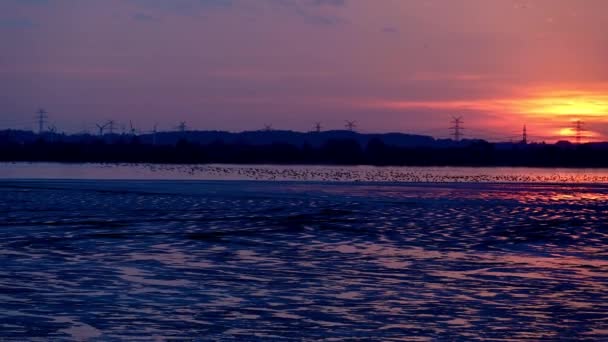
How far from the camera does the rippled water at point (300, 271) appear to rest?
11.0m

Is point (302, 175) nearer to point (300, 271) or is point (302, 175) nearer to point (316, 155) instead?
point (300, 271)

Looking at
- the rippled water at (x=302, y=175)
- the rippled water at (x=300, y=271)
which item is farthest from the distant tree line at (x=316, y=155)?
the rippled water at (x=300, y=271)

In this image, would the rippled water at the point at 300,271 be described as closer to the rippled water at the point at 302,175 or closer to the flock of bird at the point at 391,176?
the rippled water at the point at 302,175

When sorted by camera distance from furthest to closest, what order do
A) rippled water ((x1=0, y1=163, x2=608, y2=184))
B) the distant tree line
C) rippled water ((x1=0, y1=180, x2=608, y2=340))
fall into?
1. the distant tree line
2. rippled water ((x1=0, y1=163, x2=608, y2=184))
3. rippled water ((x1=0, y1=180, x2=608, y2=340))

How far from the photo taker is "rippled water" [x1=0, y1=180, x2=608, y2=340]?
11.0 meters

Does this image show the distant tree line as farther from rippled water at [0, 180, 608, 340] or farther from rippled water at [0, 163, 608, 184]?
rippled water at [0, 180, 608, 340]

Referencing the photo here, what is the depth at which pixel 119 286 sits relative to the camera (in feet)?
44.2

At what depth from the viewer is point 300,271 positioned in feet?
50.1

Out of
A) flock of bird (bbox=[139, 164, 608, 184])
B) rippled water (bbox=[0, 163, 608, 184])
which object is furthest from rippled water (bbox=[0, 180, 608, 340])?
flock of bird (bbox=[139, 164, 608, 184])

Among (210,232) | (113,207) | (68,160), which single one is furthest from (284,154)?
(210,232)

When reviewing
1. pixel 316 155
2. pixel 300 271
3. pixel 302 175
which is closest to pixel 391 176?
pixel 302 175

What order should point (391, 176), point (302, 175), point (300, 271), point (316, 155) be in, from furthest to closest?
point (316, 155) → point (302, 175) → point (391, 176) → point (300, 271)

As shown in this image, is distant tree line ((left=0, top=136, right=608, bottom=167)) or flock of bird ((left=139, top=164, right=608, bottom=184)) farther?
distant tree line ((left=0, top=136, right=608, bottom=167))

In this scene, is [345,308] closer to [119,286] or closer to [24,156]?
[119,286]
